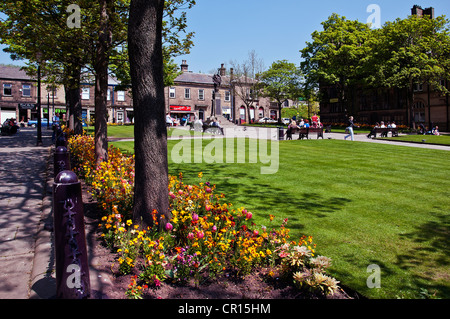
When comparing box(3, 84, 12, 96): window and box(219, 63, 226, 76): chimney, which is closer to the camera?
box(3, 84, 12, 96): window

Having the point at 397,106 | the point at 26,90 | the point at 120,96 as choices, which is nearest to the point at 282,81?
the point at 397,106

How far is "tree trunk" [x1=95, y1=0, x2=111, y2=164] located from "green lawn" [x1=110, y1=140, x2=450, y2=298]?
89.2 inches

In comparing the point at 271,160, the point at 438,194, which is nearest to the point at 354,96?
the point at 271,160

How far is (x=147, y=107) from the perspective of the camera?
4523mm

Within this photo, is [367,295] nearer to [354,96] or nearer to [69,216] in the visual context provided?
[69,216]

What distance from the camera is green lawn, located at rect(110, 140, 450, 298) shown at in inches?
152

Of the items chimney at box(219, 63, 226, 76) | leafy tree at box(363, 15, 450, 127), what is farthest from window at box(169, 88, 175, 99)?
leafy tree at box(363, 15, 450, 127)

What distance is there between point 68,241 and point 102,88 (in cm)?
709

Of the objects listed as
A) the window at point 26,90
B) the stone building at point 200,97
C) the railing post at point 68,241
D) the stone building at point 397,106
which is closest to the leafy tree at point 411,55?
the stone building at point 397,106

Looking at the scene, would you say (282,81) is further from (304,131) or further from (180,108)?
(304,131)

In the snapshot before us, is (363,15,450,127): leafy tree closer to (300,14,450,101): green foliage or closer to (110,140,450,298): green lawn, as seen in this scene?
(300,14,450,101): green foliage

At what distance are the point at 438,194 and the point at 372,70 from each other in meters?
36.8

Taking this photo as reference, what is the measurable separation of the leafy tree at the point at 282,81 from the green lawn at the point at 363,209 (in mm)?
50010

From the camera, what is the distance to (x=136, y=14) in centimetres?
444
